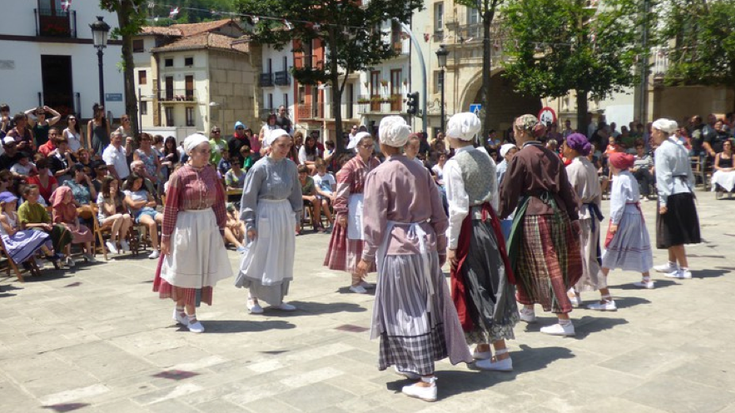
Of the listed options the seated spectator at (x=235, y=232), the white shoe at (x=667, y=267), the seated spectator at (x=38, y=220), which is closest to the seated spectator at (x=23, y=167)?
the seated spectator at (x=38, y=220)

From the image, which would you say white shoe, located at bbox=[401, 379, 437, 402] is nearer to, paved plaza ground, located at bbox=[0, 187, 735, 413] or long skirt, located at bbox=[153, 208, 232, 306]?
paved plaza ground, located at bbox=[0, 187, 735, 413]

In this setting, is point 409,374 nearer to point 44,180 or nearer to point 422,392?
point 422,392

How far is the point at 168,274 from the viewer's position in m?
7.12

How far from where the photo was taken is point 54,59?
109 feet

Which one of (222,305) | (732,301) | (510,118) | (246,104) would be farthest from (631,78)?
(246,104)

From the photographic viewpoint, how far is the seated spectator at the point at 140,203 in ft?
39.3

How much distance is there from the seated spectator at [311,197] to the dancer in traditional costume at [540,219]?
27.5 ft

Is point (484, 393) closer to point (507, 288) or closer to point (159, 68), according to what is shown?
point (507, 288)

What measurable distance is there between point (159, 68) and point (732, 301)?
59919mm

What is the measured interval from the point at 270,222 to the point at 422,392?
10.4 feet

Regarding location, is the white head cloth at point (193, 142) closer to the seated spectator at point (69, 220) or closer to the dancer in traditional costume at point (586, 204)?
the dancer in traditional costume at point (586, 204)

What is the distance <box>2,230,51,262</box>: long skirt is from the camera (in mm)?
10031

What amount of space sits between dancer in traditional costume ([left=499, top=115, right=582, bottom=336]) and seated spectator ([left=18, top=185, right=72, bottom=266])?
7.00 m

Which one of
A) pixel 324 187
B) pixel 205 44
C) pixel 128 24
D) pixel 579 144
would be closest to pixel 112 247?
pixel 324 187
